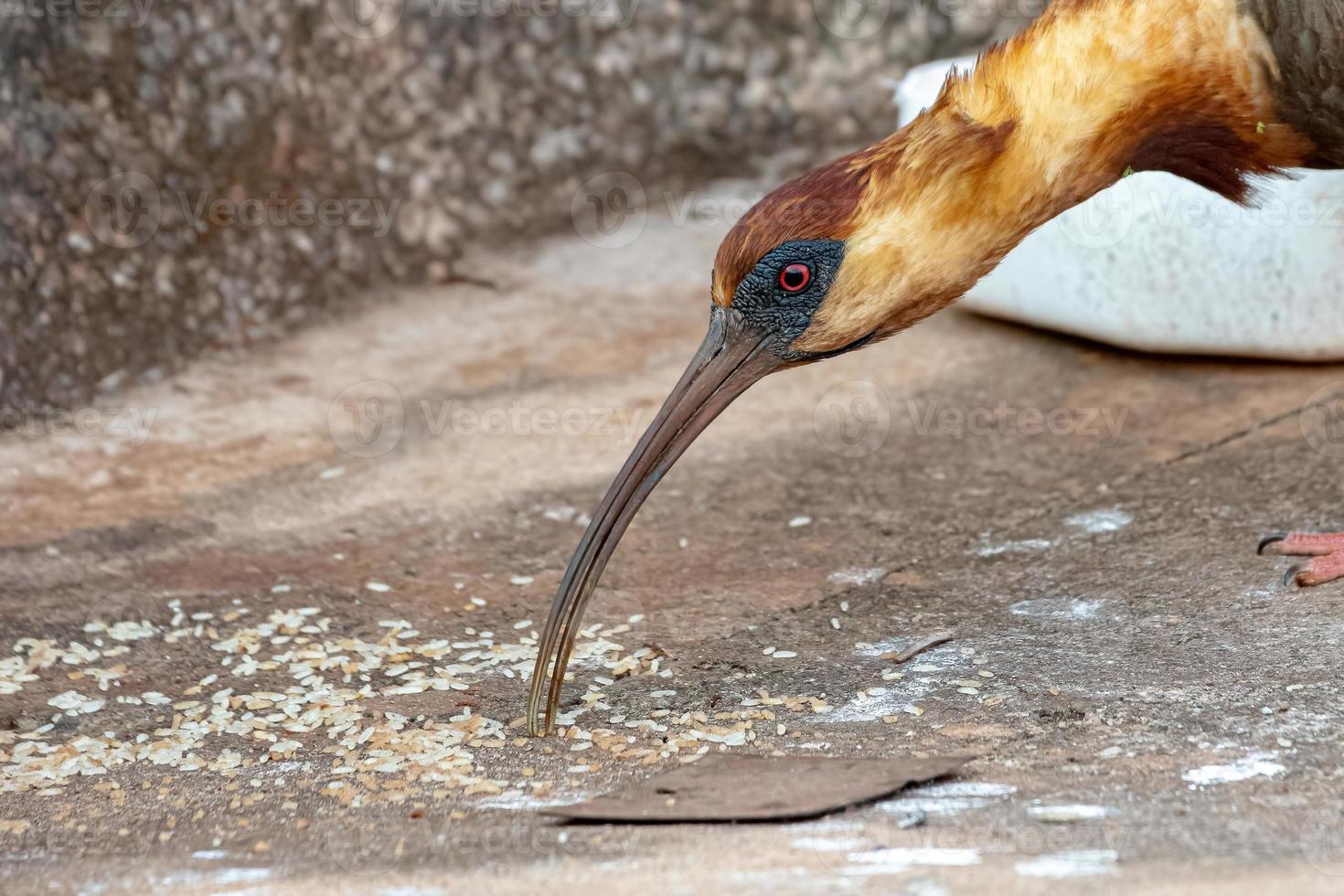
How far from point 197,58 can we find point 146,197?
0.55m

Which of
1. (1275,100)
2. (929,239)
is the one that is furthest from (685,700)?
(1275,100)

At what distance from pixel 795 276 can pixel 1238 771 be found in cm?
119

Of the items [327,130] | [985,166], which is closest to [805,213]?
[985,166]

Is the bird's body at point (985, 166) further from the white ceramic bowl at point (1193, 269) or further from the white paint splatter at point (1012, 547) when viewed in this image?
the white ceramic bowl at point (1193, 269)

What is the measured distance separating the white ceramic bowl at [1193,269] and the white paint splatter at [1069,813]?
2.54 m

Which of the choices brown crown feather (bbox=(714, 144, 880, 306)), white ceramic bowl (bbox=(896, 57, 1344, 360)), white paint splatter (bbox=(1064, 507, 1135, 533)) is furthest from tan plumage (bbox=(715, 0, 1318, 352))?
white ceramic bowl (bbox=(896, 57, 1344, 360))

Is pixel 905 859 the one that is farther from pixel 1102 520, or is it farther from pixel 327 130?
pixel 327 130

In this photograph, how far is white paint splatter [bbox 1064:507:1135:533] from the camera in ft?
13.3

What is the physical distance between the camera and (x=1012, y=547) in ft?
13.2

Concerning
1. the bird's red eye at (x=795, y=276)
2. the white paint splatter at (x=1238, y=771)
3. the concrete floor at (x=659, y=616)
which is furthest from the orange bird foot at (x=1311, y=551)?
the bird's red eye at (x=795, y=276)

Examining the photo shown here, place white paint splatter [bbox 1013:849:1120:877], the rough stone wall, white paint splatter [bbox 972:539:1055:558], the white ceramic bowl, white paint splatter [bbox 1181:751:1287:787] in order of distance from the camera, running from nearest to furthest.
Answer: white paint splatter [bbox 1013:849:1120:877] < white paint splatter [bbox 1181:751:1287:787] < white paint splatter [bbox 972:539:1055:558] < the white ceramic bowl < the rough stone wall

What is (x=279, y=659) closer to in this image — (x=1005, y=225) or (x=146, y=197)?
(x=1005, y=225)

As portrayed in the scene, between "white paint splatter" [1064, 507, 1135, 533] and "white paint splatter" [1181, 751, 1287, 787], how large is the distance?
4.27 ft

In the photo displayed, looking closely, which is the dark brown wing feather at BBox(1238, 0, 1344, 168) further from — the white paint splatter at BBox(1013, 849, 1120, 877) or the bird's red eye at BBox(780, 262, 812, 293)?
the white paint splatter at BBox(1013, 849, 1120, 877)
